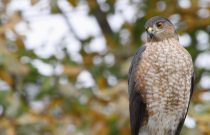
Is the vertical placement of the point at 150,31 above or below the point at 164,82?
above

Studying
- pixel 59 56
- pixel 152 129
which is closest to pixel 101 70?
pixel 59 56

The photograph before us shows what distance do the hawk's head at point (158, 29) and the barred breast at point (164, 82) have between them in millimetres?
165

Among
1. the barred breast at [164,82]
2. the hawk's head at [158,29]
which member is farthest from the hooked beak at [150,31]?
the barred breast at [164,82]

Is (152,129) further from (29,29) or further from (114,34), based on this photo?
(114,34)

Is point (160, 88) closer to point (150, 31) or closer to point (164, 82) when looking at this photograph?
point (164, 82)

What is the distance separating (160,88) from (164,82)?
Answer: 6 centimetres

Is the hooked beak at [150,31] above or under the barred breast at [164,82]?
above

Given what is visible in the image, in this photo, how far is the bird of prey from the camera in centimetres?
709

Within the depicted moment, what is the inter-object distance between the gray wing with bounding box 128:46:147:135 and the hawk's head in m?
0.20

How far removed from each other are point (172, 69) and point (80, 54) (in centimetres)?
379

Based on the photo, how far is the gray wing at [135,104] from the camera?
23.5ft

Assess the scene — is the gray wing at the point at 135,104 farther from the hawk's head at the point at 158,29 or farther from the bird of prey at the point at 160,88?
the hawk's head at the point at 158,29

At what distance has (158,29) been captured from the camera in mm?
7465

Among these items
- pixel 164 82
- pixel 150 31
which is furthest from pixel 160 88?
pixel 150 31
